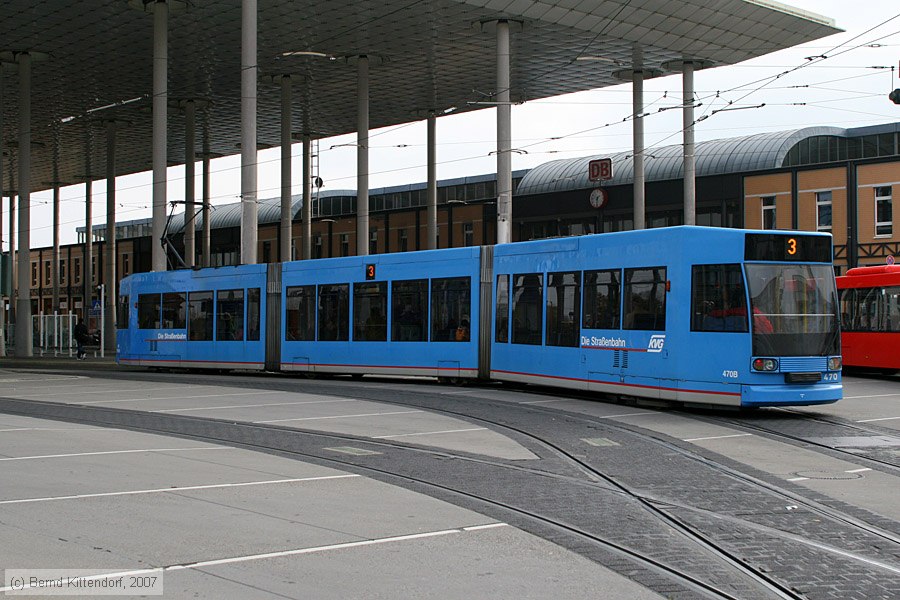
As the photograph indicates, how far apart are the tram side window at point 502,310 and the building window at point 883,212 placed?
2723 centimetres

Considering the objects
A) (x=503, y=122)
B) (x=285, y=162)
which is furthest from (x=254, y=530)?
(x=285, y=162)

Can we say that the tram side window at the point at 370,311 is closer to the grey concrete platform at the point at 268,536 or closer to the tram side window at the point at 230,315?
the tram side window at the point at 230,315

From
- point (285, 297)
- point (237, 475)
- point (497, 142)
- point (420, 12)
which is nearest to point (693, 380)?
point (237, 475)

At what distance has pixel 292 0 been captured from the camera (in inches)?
1610

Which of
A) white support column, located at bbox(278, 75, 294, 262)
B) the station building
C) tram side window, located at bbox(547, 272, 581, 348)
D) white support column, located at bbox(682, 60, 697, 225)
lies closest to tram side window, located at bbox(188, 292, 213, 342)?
the station building

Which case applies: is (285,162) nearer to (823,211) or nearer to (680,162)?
(680,162)

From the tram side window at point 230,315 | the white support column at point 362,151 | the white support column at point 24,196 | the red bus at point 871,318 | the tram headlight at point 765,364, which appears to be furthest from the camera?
the white support column at point 24,196

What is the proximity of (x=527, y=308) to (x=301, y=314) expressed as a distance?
8.47 meters

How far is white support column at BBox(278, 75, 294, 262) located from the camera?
52.7 m

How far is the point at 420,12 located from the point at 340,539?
119 feet

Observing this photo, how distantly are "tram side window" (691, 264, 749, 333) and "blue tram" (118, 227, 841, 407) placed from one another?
0.02 metres

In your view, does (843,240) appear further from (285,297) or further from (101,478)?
(101,478)

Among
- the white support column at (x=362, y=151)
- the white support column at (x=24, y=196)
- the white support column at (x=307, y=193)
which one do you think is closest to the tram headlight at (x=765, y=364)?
the white support column at (x=362, y=151)

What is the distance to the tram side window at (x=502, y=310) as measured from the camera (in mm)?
23141
